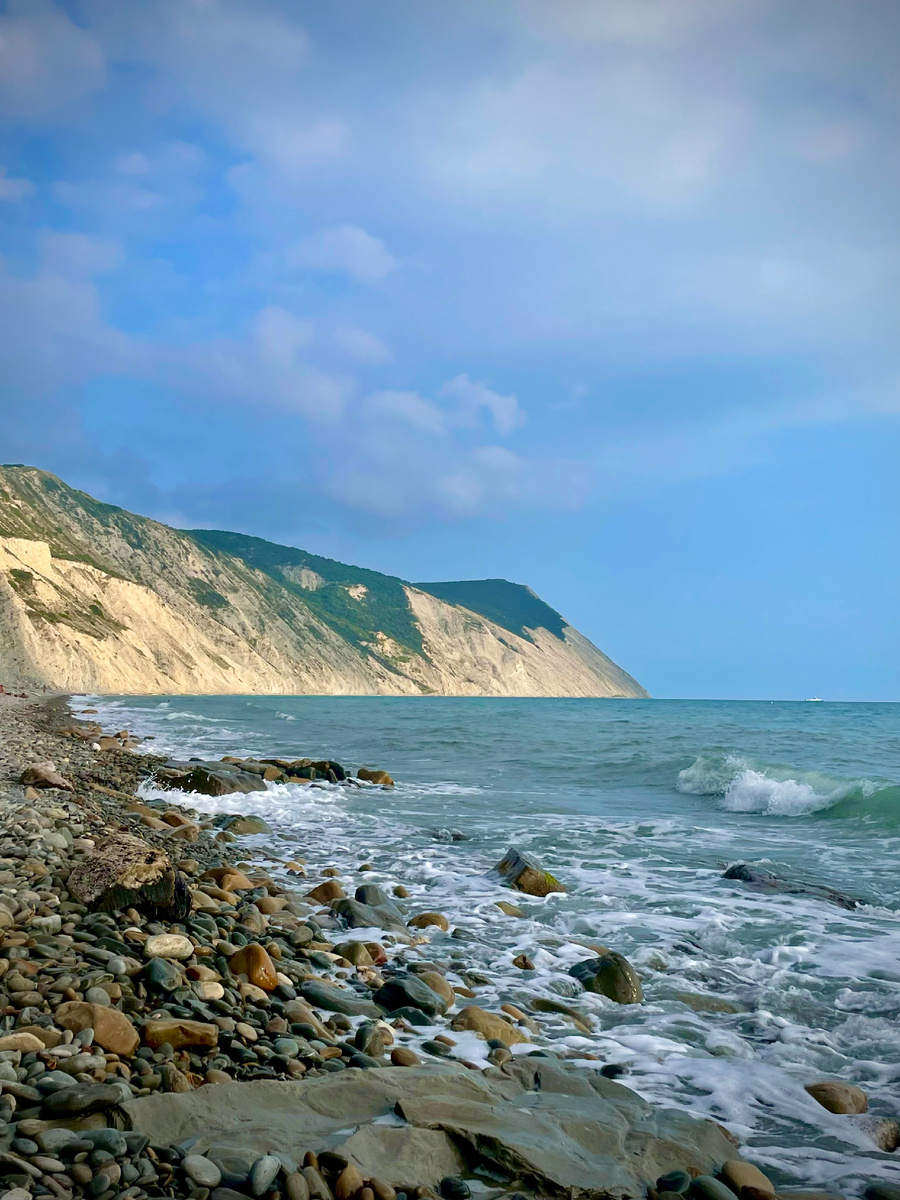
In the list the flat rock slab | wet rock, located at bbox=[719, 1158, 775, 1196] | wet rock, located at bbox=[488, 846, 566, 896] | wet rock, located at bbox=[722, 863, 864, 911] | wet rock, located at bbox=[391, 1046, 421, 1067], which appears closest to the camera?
the flat rock slab

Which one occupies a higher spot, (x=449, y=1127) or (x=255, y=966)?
(x=449, y=1127)

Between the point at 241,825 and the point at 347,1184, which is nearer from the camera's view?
the point at 347,1184

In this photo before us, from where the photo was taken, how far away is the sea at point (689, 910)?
457cm

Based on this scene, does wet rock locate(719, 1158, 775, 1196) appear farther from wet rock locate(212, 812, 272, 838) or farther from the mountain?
the mountain

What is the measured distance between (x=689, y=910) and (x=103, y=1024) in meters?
6.34

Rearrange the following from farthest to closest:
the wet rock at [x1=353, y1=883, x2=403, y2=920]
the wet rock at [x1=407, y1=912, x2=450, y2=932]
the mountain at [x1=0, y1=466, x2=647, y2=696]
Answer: the mountain at [x1=0, y1=466, x2=647, y2=696] → the wet rock at [x1=353, y1=883, x2=403, y2=920] → the wet rock at [x1=407, y1=912, x2=450, y2=932]

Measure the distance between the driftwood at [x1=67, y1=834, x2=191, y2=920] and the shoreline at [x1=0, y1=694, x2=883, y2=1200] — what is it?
0.11 metres

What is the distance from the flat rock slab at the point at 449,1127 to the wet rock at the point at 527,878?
4529mm

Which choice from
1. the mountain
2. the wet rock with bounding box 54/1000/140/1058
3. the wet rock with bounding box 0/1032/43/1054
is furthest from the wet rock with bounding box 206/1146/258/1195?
the mountain

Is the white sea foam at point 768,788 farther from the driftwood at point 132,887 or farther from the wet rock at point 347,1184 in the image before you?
the wet rock at point 347,1184

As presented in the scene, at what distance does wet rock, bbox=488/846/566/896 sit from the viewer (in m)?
8.69

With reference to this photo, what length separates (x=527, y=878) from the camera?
8.73 m

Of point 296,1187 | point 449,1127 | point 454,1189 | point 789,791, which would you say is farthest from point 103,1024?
point 789,791

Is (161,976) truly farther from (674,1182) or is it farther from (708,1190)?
(708,1190)
